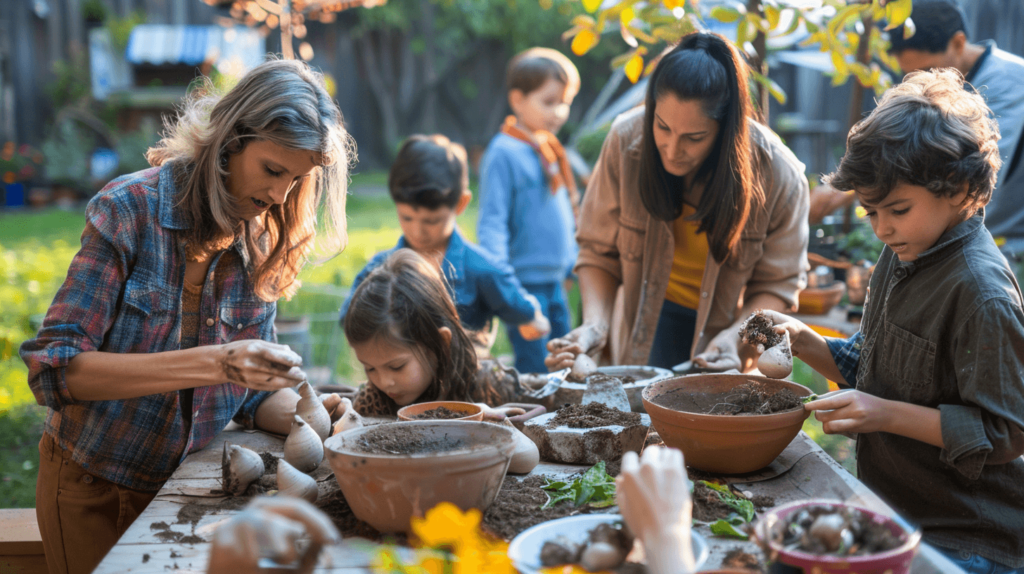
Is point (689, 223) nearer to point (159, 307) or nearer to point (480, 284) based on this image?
point (480, 284)

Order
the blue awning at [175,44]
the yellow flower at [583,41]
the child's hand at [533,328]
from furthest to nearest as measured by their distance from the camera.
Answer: the blue awning at [175,44] → the child's hand at [533,328] → the yellow flower at [583,41]

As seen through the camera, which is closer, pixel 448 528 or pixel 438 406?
pixel 448 528

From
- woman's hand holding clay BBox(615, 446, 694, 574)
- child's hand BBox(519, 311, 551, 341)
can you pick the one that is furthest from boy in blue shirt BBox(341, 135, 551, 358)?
woman's hand holding clay BBox(615, 446, 694, 574)

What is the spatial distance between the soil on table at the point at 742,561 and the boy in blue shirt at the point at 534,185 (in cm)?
307

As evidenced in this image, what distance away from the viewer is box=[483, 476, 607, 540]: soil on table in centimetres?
143

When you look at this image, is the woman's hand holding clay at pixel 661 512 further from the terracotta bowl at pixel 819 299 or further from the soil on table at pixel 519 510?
the terracotta bowl at pixel 819 299

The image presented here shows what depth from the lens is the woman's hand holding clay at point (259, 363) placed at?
64.9 inches

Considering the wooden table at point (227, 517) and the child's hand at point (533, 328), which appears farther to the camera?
the child's hand at point (533, 328)

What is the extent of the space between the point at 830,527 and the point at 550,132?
154 inches

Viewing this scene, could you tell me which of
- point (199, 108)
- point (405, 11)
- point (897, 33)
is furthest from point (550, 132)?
point (405, 11)

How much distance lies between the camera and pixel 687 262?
2863mm

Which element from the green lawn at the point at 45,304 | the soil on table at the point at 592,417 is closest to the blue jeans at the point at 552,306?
the green lawn at the point at 45,304

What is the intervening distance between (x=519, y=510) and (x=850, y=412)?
0.74 meters

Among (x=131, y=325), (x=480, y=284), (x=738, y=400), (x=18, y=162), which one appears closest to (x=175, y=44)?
(x=18, y=162)
